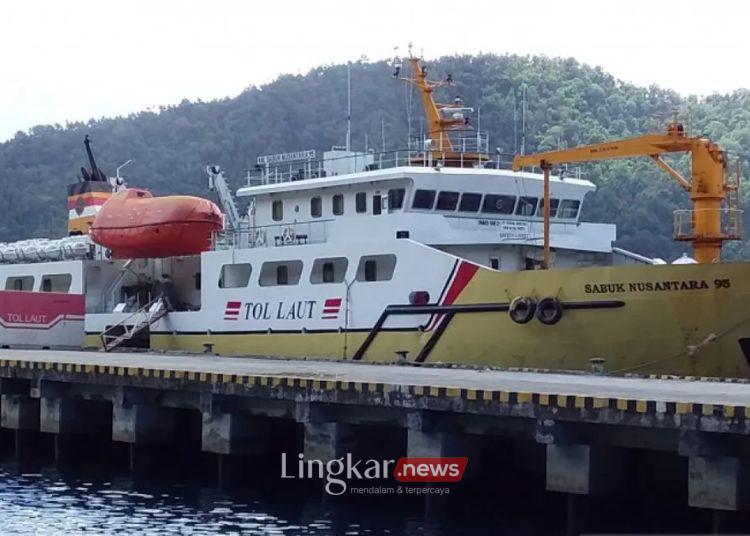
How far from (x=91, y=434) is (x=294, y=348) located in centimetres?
559

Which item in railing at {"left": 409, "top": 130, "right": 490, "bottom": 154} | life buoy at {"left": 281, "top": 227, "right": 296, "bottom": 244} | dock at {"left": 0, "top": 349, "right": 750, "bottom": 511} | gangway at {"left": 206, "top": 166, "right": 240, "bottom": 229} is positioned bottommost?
dock at {"left": 0, "top": 349, "right": 750, "bottom": 511}

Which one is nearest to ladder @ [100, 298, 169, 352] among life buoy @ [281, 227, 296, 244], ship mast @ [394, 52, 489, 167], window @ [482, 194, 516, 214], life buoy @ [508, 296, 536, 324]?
life buoy @ [281, 227, 296, 244]

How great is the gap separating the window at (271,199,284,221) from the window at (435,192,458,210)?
462 cm

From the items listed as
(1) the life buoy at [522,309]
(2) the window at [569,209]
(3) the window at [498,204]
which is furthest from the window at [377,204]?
(1) the life buoy at [522,309]

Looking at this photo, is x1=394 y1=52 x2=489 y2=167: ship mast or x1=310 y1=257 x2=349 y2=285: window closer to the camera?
x1=310 y1=257 x2=349 y2=285: window

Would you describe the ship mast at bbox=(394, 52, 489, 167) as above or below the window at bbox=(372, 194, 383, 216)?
above

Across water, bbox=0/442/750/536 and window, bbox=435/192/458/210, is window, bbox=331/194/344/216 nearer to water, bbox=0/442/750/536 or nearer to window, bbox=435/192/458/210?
window, bbox=435/192/458/210

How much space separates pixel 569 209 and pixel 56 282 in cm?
1515

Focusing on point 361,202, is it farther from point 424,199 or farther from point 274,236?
point 274,236

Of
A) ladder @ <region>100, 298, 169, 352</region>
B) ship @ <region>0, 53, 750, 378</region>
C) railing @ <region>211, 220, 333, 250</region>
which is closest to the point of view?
ship @ <region>0, 53, 750, 378</region>

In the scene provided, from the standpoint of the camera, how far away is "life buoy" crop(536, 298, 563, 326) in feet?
79.0

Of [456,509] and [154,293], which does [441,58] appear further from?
[456,509]

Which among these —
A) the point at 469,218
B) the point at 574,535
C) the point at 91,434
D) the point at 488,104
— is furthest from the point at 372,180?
the point at 488,104

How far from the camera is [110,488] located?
69.7 feet
